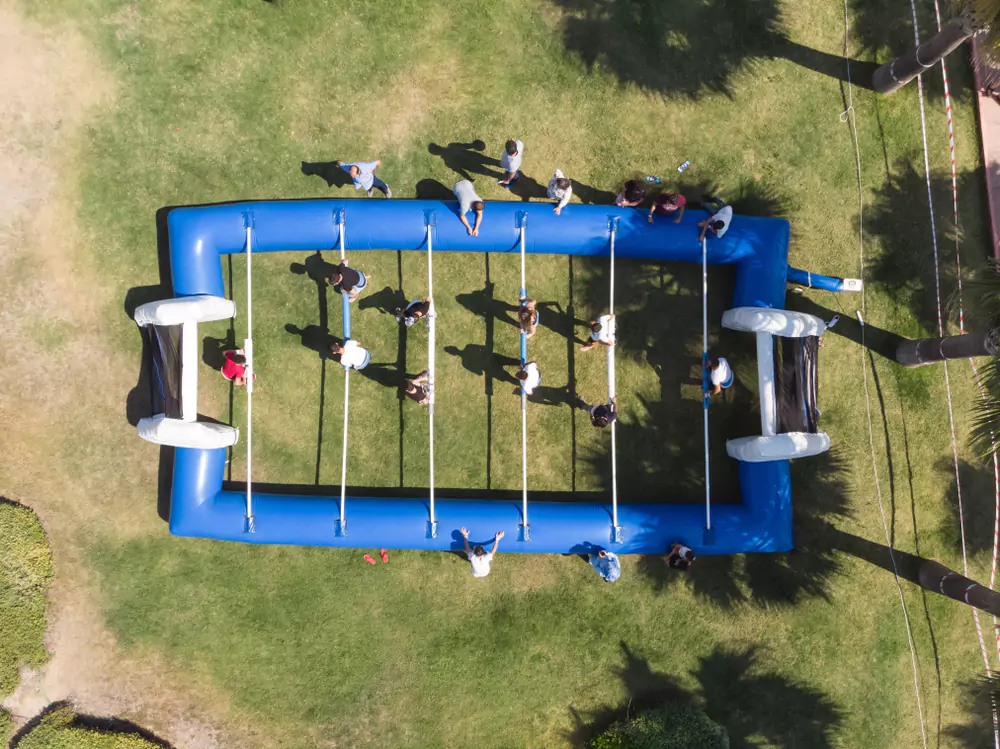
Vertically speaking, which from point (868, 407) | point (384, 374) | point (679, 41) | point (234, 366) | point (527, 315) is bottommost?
point (868, 407)

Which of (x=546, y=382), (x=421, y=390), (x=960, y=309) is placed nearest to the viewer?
(x=421, y=390)

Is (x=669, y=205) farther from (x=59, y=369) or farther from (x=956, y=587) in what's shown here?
(x=59, y=369)

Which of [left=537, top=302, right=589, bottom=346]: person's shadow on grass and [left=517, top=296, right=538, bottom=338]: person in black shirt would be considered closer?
[left=517, top=296, right=538, bottom=338]: person in black shirt

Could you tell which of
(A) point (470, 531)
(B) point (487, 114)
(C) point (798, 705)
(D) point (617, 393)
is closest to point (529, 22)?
(B) point (487, 114)

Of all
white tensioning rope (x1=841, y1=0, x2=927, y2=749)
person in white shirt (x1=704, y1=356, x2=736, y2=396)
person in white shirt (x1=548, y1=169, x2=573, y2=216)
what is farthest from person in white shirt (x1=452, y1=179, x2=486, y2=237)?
white tensioning rope (x1=841, y1=0, x2=927, y2=749)

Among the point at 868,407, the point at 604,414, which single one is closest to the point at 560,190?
the point at 604,414

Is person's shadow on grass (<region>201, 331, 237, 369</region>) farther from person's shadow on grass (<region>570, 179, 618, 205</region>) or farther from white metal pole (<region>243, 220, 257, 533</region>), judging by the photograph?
person's shadow on grass (<region>570, 179, 618, 205</region>)
